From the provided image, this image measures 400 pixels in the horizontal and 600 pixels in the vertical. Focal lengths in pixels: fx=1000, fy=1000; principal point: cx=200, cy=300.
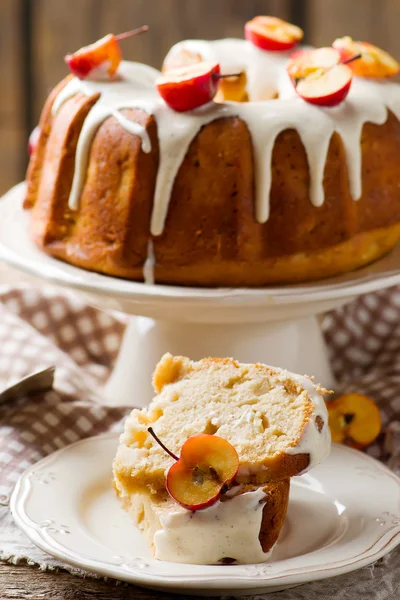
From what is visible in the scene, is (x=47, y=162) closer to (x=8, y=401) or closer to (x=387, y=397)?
(x=8, y=401)

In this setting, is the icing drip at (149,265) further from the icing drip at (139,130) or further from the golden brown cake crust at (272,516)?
the golden brown cake crust at (272,516)

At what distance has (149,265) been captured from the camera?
1.88m

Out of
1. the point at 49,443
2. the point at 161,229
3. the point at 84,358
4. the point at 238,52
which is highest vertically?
the point at 238,52

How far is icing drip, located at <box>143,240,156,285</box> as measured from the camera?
6.16 ft

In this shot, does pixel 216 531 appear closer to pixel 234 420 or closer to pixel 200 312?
pixel 234 420

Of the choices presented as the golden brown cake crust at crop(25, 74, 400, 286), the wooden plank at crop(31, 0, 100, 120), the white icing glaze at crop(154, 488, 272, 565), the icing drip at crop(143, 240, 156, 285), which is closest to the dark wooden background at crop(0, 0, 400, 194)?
the wooden plank at crop(31, 0, 100, 120)

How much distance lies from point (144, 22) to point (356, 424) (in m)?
2.30

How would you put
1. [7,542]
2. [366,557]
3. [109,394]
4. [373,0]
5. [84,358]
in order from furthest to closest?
[373,0]
[84,358]
[109,394]
[7,542]
[366,557]

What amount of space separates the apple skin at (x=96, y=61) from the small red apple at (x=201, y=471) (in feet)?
3.05

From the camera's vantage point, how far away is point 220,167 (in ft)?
6.08

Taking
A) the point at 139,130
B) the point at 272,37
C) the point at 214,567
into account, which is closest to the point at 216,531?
the point at 214,567

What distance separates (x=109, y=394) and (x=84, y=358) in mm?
225

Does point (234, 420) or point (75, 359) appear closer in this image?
point (234, 420)

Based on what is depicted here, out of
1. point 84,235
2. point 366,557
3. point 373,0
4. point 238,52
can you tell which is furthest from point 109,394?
point 373,0
